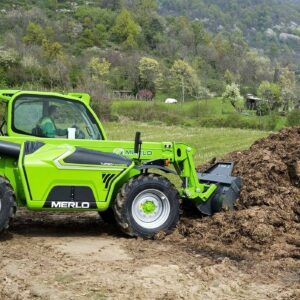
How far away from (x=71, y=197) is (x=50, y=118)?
1.35 meters

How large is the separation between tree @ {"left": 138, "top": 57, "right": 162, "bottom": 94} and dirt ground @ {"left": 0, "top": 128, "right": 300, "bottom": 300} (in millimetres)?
85289

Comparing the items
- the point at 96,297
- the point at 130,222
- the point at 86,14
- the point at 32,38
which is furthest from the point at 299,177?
the point at 86,14

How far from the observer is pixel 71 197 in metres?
8.09

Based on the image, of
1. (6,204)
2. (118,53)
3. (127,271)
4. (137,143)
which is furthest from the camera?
(118,53)

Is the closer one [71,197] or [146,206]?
[71,197]

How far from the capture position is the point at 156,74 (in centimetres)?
10056

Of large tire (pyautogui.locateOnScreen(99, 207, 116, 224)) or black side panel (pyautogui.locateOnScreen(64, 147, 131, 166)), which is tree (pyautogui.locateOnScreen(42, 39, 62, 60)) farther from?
black side panel (pyautogui.locateOnScreen(64, 147, 131, 166))

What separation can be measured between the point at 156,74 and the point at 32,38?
30457mm

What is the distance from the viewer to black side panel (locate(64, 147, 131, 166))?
8.02 metres

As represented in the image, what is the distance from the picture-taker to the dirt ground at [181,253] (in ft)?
19.3

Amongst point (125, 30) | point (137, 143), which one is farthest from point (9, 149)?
point (125, 30)

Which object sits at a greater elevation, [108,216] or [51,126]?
[51,126]

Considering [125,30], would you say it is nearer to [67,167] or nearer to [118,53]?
[118,53]

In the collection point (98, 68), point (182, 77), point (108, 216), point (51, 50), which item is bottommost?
point (182, 77)
